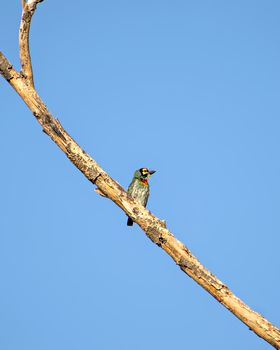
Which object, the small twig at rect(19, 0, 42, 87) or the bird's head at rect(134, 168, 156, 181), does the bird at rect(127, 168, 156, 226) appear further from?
the small twig at rect(19, 0, 42, 87)

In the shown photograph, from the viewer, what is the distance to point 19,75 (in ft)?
26.0

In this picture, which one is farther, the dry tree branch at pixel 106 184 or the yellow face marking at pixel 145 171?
the yellow face marking at pixel 145 171

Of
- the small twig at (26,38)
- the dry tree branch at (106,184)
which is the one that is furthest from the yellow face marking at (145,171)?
the small twig at (26,38)

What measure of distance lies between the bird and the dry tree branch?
515cm

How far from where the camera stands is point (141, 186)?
12.9 metres

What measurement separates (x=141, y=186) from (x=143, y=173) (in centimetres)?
34

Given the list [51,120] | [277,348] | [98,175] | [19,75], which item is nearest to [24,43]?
[19,75]

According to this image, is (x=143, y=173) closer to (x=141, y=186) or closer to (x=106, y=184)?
(x=141, y=186)

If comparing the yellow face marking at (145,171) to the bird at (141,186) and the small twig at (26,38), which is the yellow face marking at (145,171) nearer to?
the bird at (141,186)

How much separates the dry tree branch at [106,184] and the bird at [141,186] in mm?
5150

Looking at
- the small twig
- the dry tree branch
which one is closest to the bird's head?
the dry tree branch

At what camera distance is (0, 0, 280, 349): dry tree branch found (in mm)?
6914

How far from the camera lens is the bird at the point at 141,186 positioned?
12914 mm

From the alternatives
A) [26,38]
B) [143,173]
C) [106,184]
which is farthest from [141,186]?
[26,38]
